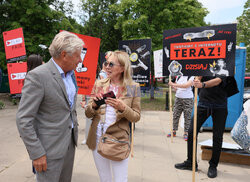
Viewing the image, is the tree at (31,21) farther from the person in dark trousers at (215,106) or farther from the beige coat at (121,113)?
the beige coat at (121,113)

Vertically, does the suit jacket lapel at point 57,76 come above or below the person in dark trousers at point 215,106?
above

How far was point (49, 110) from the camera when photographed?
5.71 feet

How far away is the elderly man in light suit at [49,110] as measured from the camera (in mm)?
1630

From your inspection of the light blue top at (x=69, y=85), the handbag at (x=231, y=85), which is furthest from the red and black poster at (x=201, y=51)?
the light blue top at (x=69, y=85)

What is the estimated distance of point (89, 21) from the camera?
96.1 feet

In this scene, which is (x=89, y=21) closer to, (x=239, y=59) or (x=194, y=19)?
(x=194, y=19)

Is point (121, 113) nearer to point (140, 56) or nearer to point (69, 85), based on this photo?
point (69, 85)

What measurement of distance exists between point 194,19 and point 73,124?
1512 centimetres

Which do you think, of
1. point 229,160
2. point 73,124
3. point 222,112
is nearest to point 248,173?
point 229,160

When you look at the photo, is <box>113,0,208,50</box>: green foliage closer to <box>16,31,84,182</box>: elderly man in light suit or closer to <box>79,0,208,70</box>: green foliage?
<box>79,0,208,70</box>: green foliage

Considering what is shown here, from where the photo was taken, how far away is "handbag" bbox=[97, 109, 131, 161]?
2164mm

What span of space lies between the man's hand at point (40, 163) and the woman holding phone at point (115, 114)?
69cm

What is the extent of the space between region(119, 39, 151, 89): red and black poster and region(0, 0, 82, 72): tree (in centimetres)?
892

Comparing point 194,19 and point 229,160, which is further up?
point 194,19
